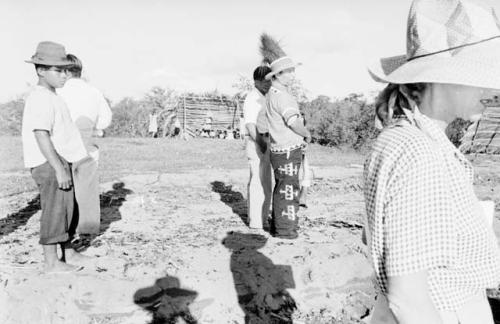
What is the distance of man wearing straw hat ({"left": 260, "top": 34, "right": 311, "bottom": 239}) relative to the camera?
473 centimetres

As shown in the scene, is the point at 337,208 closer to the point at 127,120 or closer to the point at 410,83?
the point at 410,83

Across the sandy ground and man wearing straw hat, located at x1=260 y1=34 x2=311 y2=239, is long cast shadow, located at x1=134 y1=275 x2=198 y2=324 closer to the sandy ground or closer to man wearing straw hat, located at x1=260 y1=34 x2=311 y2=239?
the sandy ground

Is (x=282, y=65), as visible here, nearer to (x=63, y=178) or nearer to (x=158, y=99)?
(x=63, y=178)

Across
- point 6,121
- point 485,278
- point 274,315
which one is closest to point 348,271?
point 274,315

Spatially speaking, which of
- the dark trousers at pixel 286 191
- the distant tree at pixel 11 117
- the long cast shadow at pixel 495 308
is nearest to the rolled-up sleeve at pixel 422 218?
the long cast shadow at pixel 495 308

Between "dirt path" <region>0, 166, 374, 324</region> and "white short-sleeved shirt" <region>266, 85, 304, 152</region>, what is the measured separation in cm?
100

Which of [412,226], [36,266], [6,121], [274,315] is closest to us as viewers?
[412,226]

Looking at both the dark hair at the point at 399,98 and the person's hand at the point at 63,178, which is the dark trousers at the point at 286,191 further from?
the dark hair at the point at 399,98

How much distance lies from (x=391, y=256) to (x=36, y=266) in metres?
3.76

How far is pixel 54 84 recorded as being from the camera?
3.96 m

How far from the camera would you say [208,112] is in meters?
22.4

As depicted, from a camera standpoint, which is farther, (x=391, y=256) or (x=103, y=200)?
(x=103, y=200)

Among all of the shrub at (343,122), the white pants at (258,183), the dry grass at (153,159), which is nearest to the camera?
the white pants at (258,183)

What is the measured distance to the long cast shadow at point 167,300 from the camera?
3.61 m
